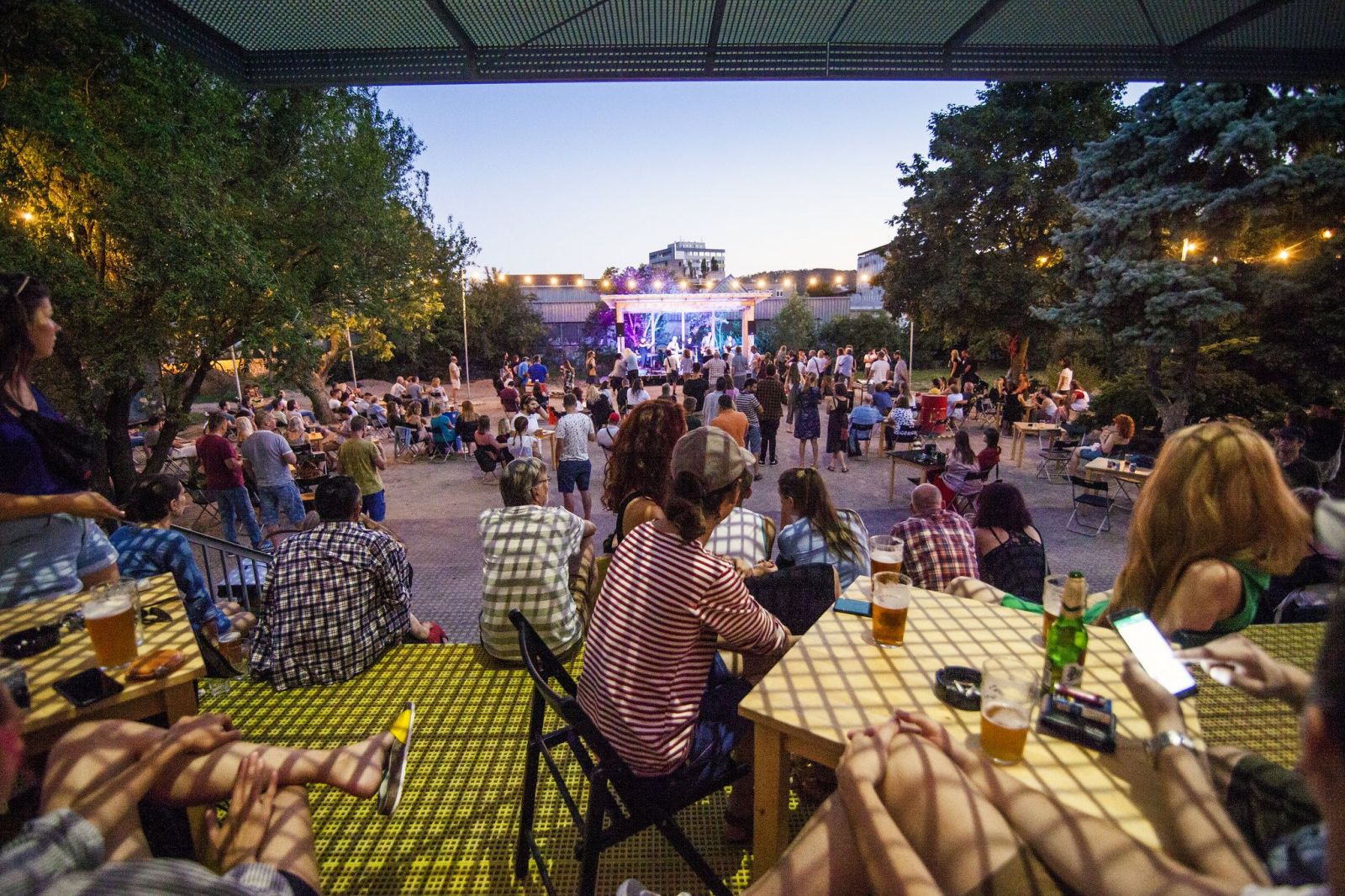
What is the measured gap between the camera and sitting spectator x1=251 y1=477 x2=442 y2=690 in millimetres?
3135

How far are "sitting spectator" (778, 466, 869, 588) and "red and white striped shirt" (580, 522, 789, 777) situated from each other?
1393mm

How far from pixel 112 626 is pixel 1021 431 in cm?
1092

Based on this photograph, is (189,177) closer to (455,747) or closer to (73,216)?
(73,216)

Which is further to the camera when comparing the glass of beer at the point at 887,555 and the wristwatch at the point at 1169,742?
the glass of beer at the point at 887,555

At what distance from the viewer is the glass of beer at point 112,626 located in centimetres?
210

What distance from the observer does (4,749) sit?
102cm

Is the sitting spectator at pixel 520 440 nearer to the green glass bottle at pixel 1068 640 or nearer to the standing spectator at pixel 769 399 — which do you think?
the standing spectator at pixel 769 399

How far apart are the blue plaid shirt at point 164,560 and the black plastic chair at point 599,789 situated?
2.45 metres

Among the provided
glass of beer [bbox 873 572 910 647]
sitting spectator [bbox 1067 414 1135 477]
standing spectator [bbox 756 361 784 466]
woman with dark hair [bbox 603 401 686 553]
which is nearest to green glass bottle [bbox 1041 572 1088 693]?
glass of beer [bbox 873 572 910 647]

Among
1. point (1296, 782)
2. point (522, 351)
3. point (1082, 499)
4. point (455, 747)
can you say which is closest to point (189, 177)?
point (455, 747)

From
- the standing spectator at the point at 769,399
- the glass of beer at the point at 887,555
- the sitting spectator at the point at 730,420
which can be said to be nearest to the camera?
the glass of beer at the point at 887,555

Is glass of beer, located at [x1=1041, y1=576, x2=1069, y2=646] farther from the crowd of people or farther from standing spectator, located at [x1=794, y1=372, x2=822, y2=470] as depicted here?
standing spectator, located at [x1=794, y1=372, x2=822, y2=470]

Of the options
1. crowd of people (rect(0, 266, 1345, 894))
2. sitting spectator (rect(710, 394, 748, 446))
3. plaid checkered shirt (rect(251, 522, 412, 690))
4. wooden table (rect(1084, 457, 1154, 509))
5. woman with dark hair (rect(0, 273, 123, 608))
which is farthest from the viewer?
sitting spectator (rect(710, 394, 748, 446))

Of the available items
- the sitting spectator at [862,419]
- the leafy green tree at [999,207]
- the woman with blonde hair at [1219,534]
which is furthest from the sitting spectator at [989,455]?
the leafy green tree at [999,207]
